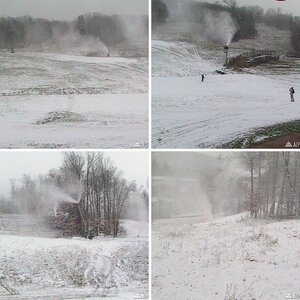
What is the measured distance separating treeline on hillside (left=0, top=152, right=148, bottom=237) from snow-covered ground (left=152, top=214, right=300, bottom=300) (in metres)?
0.29

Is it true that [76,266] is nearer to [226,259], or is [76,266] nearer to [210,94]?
[226,259]

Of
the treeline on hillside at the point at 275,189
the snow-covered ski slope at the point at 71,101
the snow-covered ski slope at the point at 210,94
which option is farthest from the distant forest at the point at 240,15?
the treeline on hillside at the point at 275,189

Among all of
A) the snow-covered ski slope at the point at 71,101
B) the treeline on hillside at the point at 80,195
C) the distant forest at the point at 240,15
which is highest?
the distant forest at the point at 240,15

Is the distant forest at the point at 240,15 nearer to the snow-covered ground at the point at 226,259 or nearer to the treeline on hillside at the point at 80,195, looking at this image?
the treeline on hillside at the point at 80,195

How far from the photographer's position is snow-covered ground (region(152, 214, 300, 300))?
10.3ft

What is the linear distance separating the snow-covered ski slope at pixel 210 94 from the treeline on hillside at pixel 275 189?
27 centimetres

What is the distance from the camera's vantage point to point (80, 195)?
3.16 m

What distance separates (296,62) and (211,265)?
1360 millimetres

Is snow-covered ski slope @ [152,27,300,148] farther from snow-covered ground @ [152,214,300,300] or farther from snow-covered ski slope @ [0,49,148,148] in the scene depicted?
snow-covered ground @ [152,214,300,300]

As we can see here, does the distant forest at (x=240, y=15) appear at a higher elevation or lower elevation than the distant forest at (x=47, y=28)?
higher

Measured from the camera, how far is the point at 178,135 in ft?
10.3

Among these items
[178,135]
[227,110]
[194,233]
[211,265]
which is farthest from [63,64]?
[211,265]

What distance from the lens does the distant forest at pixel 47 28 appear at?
Answer: 3064 millimetres

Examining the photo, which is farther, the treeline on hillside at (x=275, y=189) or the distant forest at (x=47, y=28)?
the treeline on hillside at (x=275, y=189)
